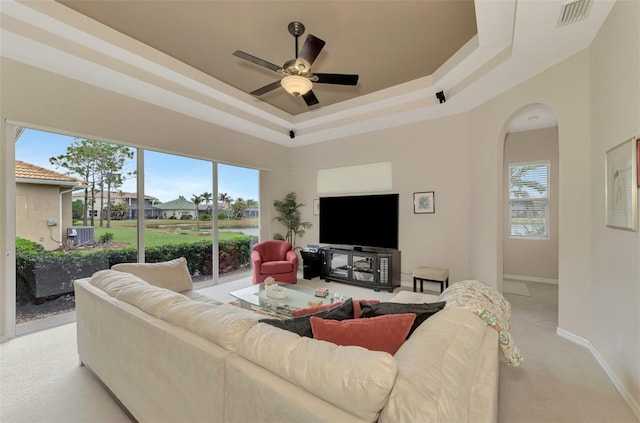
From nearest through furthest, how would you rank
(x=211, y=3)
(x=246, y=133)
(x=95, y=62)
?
(x=211, y=3) → (x=95, y=62) → (x=246, y=133)

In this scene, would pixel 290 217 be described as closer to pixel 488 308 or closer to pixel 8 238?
pixel 8 238

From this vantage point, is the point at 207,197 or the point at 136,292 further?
the point at 207,197

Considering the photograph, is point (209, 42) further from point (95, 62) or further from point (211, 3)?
point (95, 62)

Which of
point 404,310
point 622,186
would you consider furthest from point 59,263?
point 622,186

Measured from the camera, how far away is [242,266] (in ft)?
18.0

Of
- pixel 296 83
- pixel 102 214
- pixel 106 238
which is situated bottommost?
pixel 106 238

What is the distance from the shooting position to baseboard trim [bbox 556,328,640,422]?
70.6 inches

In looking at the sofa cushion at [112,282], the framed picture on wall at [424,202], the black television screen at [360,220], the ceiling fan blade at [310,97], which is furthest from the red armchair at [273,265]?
the ceiling fan blade at [310,97]

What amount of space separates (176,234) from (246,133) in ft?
7.75

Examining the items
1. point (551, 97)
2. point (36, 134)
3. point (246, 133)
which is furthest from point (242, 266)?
point (551, 97)

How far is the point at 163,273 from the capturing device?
2.84m

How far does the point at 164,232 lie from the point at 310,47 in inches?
139

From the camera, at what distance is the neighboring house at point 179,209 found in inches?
168

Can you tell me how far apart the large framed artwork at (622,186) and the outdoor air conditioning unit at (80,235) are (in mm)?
5509
